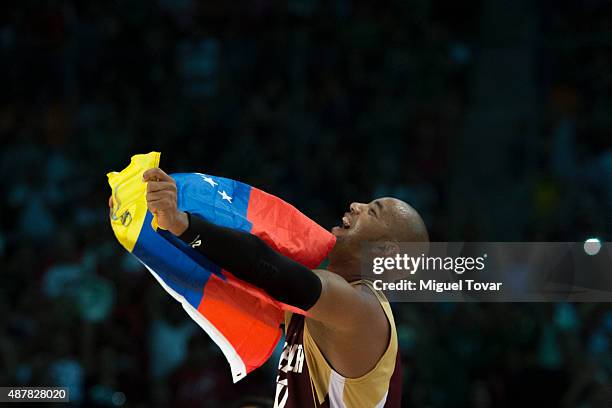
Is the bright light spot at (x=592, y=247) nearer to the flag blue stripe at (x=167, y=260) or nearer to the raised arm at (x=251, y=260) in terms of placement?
the raised arm at (x=251, y=260)

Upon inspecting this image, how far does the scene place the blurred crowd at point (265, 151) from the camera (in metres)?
7.71

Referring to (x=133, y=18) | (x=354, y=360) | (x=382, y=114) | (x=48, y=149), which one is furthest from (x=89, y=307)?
(x=354, y=360)

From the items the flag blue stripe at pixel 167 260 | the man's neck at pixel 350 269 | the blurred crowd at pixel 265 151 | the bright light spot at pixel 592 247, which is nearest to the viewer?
Result: the flag blue stripe at pixel 167 260

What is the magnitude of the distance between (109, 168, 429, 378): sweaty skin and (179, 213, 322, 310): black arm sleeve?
48 mm

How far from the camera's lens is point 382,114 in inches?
389

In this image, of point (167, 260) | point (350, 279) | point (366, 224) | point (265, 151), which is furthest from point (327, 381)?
point (265, 151)

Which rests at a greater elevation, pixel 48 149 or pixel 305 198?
pixel 48 149

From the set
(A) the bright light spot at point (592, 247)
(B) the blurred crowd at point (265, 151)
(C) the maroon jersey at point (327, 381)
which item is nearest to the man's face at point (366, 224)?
(C) the maroon jersey at point (327, 381)

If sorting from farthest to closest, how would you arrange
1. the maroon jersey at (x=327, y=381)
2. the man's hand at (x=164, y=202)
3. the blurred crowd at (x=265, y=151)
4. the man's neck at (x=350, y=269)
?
1. the blurred crowd at (x=265, y=151)
2. the man's neck at (x=350, y=269)
3. the maroon jersey at (x=327, y=381)
4. the man's hand at (x=164, y=202)

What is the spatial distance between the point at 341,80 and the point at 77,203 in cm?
281

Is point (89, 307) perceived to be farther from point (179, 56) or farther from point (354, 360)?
point (354, 360)

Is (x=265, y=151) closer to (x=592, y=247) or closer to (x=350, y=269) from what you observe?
(x=592, y=247)

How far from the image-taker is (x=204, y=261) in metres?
4.09

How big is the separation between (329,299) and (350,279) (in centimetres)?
63
